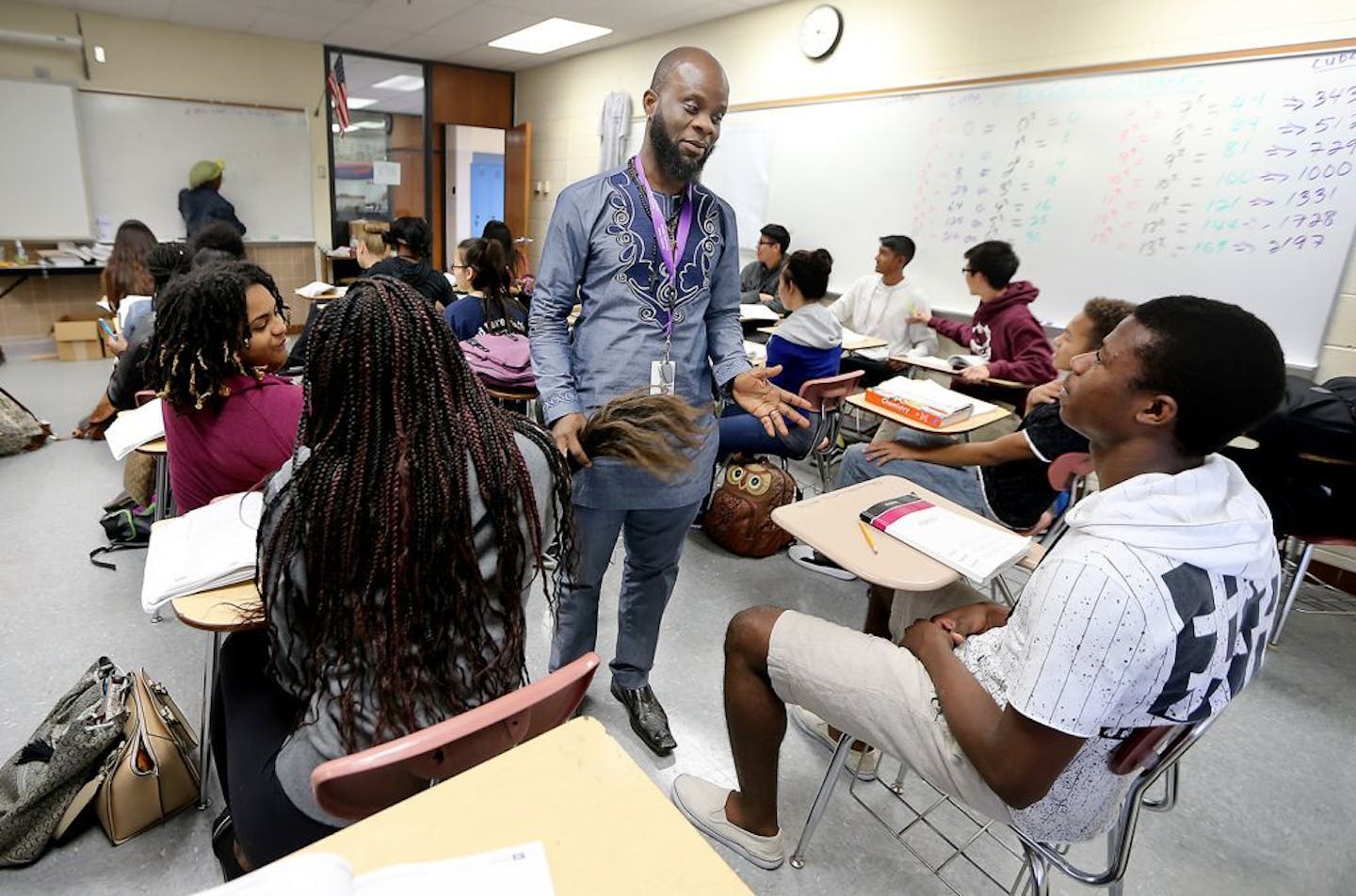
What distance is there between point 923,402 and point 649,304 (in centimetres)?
140

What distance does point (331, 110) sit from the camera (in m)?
7.16

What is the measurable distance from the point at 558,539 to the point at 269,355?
114 centimetres

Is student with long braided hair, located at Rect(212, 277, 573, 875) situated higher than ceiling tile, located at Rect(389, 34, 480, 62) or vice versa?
ceiling tile, located at Rect(389, 34, 480, 62)

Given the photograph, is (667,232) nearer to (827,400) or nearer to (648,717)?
(648,717)

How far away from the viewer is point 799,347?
10.3 feet

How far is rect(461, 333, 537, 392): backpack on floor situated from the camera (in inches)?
116

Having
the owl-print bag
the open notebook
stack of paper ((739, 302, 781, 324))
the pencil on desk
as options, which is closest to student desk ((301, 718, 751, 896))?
the open notebook

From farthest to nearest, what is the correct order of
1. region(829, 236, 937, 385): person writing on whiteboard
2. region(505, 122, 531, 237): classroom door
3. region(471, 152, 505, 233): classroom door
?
region(471, 152, 505, 233): classroom door
region(505, 122, 531, 237): classroom door
region(829, 236, 937, 385): person writing on whiteboard

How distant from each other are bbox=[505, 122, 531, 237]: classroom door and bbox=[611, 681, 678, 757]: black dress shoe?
22.8ft

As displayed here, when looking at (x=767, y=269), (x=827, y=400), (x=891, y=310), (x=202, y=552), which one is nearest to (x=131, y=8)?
(x=767, y=269)

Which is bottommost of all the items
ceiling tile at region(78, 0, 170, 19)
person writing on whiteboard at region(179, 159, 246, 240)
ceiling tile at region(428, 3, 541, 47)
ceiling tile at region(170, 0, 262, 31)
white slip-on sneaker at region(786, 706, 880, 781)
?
white slip-on sneaker at region(786, 706, 880, 781)

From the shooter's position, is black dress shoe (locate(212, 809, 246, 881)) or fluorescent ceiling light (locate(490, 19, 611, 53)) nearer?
black dress shoe (locate(212, 809, 246, 881))

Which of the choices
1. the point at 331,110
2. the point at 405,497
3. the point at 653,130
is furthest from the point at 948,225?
the point at 331,110

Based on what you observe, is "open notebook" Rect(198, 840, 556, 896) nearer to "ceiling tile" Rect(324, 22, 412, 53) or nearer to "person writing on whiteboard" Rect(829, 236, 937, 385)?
"person writing on whiteboard" Rect(829, 236, 937, 385)
